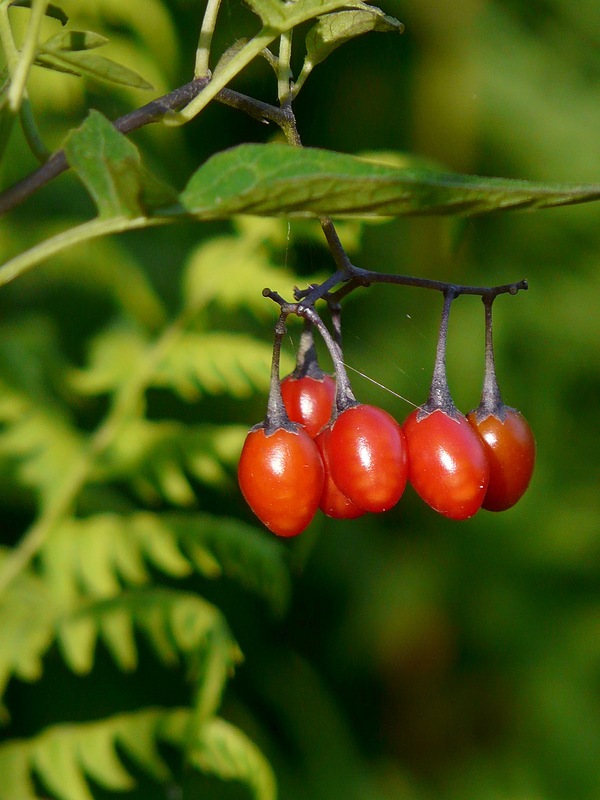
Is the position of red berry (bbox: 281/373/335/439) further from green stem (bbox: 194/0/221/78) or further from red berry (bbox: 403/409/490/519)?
green stem (bbox: 194/0/221/78)

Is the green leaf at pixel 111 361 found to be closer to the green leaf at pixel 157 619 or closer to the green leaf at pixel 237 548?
the green leaf at pixel 237 548

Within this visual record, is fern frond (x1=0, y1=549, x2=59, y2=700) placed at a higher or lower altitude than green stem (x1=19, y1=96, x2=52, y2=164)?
lower

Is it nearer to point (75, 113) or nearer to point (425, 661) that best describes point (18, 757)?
point (425, 661)

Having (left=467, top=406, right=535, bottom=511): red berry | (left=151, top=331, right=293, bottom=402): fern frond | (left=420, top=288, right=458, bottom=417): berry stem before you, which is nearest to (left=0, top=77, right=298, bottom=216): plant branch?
(left=420, top=288, right=458, bottom=417): berry stem

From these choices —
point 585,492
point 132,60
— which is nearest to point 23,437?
point 132,60

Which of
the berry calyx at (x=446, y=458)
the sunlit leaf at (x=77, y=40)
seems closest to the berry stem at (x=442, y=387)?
the berry calyx at (x=446, y=458)
